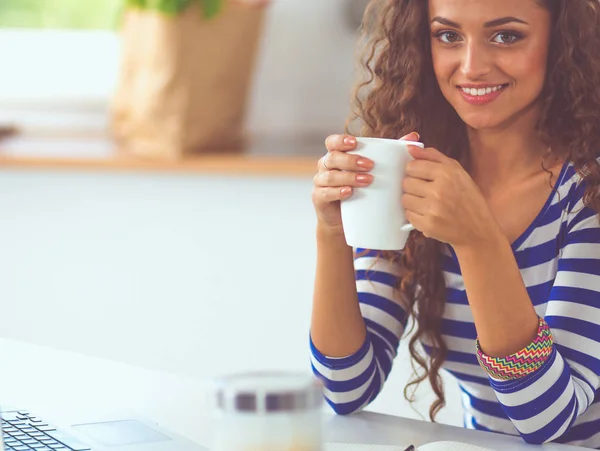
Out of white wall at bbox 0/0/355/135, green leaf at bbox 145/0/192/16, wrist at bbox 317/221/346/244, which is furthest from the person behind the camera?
white wall at bbox 0/0/355/135

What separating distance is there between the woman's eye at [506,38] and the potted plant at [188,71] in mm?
961

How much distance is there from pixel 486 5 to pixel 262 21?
1.01m

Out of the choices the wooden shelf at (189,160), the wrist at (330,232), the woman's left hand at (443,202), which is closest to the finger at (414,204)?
the woman's left hand at (443,202)

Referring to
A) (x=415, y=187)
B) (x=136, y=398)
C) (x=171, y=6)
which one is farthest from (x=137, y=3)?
(x=415, y=187)

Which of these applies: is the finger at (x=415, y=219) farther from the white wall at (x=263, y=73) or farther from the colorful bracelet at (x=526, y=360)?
the white wall at (x=263, y=73)

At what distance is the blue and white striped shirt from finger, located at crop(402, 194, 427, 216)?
218 mm

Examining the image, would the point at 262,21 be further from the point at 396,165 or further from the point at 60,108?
the point at 396,165

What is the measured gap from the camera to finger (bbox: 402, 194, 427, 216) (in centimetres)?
93

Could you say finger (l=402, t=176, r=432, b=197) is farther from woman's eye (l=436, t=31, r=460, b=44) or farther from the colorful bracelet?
woman's eye (l=436, t=31, r=460, b=44)

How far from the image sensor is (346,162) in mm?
941

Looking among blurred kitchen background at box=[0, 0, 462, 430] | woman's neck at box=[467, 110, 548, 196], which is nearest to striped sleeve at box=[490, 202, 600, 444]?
woman's neck at box=[467, 110, 548, 196]

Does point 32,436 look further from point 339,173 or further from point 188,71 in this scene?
point 188,71

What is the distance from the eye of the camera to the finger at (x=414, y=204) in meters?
0.93

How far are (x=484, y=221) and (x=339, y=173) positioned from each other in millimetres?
151
